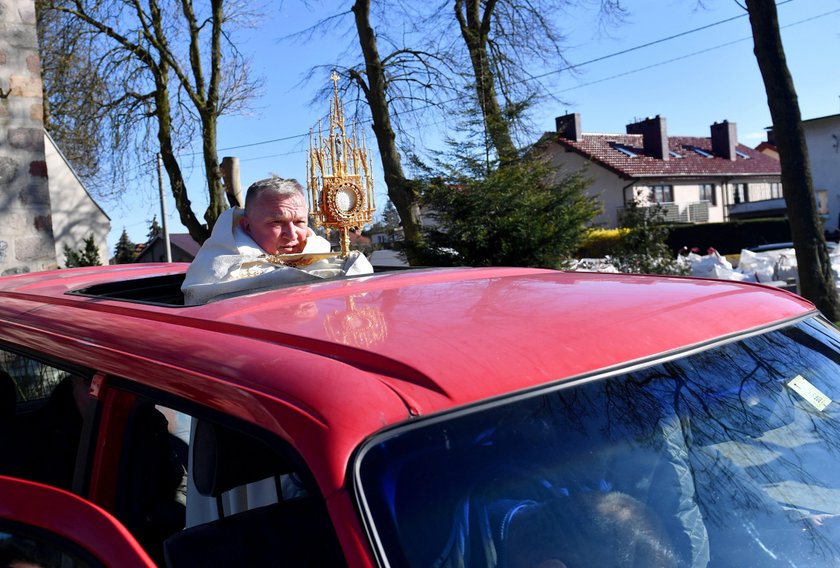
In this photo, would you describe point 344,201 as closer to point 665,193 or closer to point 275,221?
point 275,221

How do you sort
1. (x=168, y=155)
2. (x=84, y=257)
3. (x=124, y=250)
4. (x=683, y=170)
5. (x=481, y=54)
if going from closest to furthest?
(x=481, y=54)
(x=168, y=155)
(x=84, y=257)
(x=124, y=250)
(x=683, y=170)

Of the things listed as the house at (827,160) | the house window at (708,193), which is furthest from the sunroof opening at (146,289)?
the house window at (708,193)

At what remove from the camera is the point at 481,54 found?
1548 centimetres

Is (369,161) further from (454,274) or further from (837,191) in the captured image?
(837,191)

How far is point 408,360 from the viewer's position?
1441 millimetres

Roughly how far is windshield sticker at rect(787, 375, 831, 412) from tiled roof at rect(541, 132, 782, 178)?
45.0 metres

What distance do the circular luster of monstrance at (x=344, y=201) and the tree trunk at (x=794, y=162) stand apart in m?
8.01

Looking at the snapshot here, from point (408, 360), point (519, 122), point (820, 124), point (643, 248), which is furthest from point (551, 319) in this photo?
point (820, 124)

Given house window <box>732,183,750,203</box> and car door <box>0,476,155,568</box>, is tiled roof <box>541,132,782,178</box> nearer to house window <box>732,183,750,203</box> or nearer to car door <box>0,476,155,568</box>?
house window <box>732,183,750,203</box>

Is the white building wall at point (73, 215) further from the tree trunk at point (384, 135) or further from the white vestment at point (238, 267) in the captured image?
the white vestment at point (238, 267)

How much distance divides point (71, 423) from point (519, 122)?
961 cm

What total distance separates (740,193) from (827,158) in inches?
424

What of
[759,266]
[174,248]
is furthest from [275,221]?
[174,248]

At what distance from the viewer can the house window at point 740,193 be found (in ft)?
184
